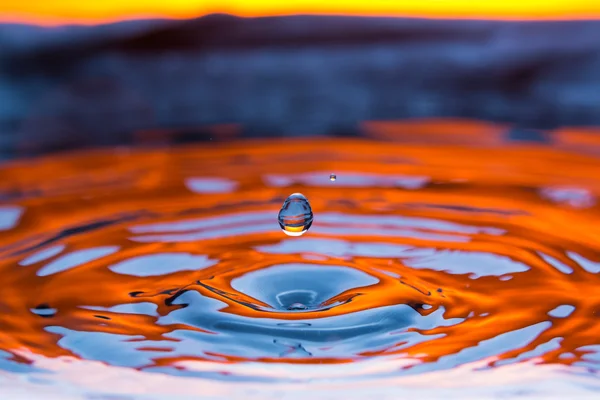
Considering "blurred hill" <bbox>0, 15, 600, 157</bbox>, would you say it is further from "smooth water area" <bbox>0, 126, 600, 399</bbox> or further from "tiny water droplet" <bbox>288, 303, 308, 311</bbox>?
"tiny water droplet" <bbox>288, 303, 308, 311</bbox>

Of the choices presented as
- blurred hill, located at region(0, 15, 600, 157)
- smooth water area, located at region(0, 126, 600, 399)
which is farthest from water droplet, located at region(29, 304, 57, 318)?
blurred hill, located at region(0, 15, 600, 157)

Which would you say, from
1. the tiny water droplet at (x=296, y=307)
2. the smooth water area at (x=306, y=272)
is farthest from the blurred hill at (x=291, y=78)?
the tiny water droplet at (x=296, y=307)

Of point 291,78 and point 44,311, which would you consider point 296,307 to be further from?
point 291,78

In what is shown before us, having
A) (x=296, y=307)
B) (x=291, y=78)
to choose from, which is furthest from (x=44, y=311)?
(x=291, y=78)

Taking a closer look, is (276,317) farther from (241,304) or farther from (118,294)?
(118,294)

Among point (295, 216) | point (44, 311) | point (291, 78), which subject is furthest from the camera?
point (291, 78)
